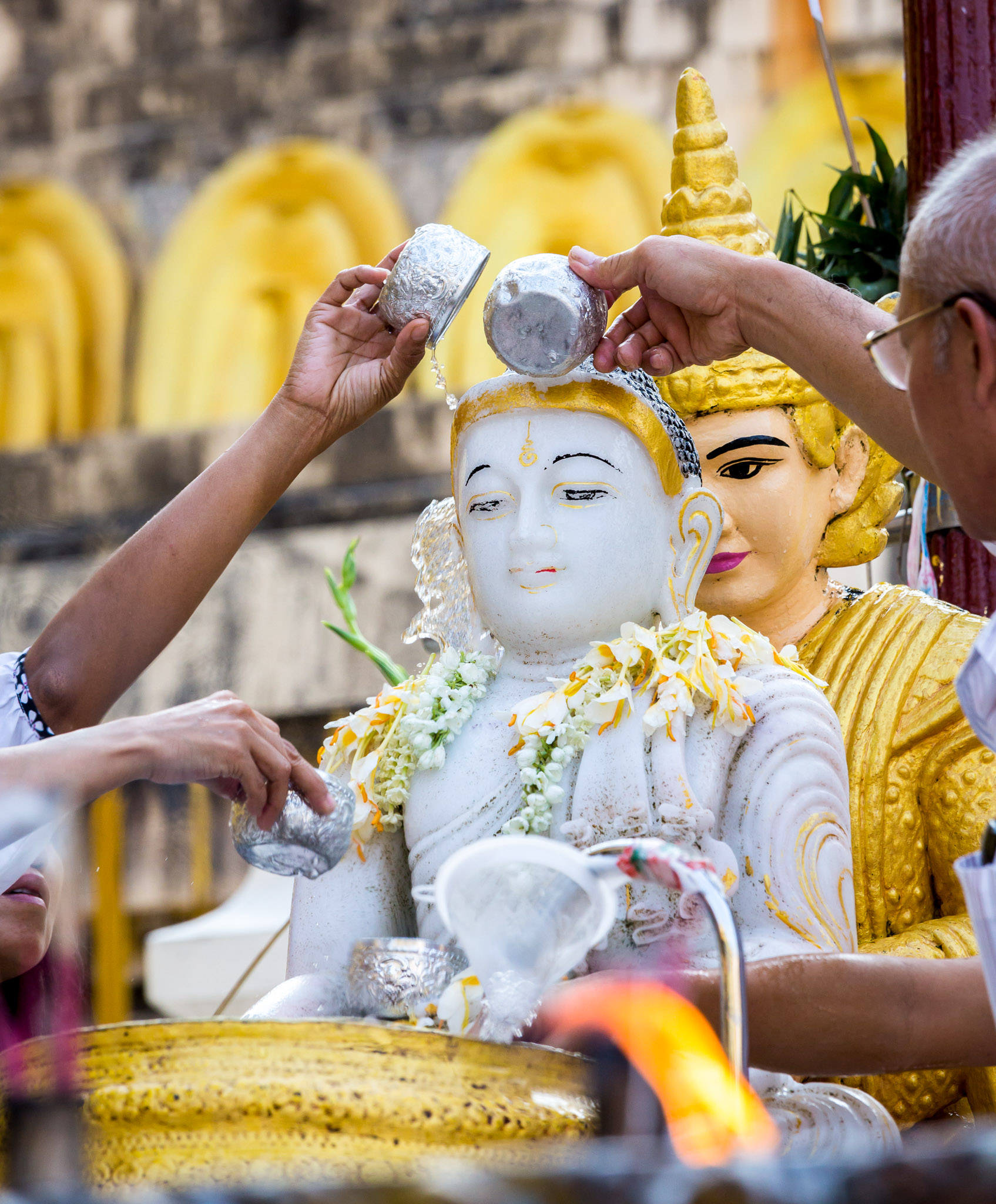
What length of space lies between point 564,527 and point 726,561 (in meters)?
0.71

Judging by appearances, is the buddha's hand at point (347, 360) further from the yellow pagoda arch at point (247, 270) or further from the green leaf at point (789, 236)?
the yellow pagoda arch at point (247, 270)

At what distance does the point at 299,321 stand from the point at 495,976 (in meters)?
6.55

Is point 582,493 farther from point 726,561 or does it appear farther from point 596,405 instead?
point 726,561

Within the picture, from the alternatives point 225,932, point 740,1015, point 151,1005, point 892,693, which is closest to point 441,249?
point 892,693

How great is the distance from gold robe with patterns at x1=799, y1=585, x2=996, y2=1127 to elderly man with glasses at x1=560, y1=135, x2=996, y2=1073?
71 cm

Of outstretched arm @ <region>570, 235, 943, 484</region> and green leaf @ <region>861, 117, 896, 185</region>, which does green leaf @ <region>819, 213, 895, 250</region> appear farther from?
outstretched arm @ <region>570, 235, 943, 484</region>

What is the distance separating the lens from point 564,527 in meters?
2.54

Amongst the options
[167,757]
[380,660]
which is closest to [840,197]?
[380,660]

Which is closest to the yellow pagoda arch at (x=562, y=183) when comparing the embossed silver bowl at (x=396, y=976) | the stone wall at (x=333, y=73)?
the stone wall at (x=333, y=73)

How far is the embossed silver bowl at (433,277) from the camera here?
2.54 m

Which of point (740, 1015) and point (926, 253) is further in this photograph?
point (926, 253)

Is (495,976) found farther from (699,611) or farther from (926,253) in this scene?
(699,611)

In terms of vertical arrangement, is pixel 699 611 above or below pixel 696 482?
below

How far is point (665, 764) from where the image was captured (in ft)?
7.85
